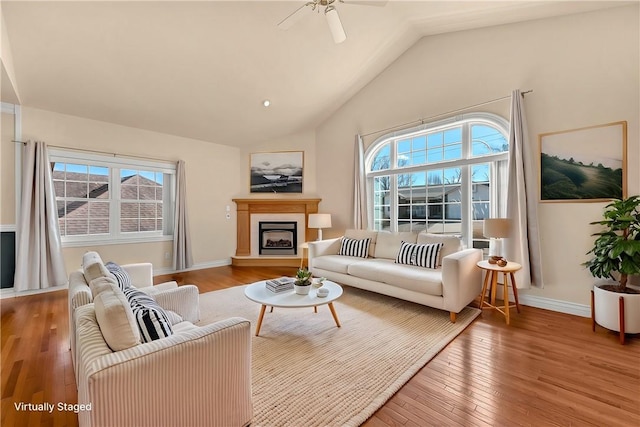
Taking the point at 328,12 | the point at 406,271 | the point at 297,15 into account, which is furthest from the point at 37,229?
the point at 406,271

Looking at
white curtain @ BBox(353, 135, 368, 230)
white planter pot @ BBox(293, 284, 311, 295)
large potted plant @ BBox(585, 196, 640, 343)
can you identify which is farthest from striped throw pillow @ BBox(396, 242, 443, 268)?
white planter pot @ BBox(293, 284, 311, 295)

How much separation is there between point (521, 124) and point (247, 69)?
11.8 feet

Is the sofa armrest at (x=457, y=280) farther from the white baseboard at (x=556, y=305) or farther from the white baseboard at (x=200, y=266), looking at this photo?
the white baseboard at (x=200, y=266)

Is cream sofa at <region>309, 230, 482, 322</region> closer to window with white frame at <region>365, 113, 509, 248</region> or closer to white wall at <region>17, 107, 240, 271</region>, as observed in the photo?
window with white frame at <region>365, 113, 509, 248</region>

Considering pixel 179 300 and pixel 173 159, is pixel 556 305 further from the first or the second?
pixel 173 159

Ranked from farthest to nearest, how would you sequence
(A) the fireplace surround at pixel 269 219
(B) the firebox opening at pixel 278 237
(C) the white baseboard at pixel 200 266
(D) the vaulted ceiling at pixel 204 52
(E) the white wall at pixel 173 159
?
(B) the firebox opening at pixel 278 237
(A) the fireplace surround at pixel 269 219
(C) the white baseboard at pixel 200 266
(E) the white wall at pixel 173 159
(D) the vaulted ceiling at pixel 204 52

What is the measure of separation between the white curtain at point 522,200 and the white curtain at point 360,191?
7.14 ft

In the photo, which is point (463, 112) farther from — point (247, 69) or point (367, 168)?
point (247, 69)

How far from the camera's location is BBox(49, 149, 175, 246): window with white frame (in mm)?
4193

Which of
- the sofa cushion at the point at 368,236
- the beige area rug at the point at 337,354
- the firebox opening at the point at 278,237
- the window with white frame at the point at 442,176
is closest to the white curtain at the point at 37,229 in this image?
the beige area rug at the point at 337,354

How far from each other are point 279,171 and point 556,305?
492 centimetres

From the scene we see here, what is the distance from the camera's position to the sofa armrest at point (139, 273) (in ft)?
9.65

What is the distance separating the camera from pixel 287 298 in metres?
2.57

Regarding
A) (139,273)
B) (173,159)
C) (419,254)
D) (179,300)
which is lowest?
(179,300)
